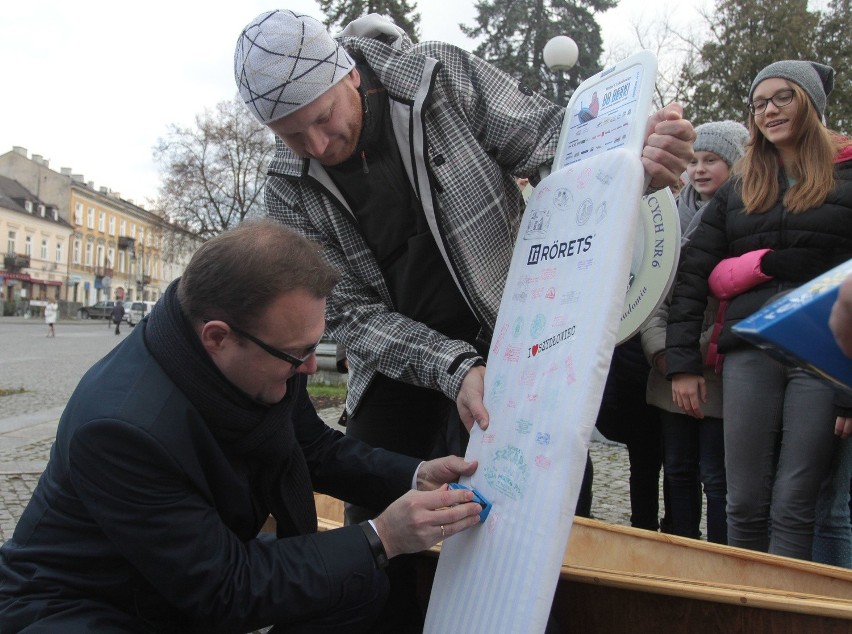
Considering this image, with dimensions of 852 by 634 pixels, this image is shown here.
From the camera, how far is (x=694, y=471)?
3.04m

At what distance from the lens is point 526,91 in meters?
2.19

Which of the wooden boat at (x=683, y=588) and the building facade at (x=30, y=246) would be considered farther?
the building facade at (x=30, y=246)

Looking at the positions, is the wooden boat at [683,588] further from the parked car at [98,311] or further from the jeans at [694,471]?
the parked car at [98,311]

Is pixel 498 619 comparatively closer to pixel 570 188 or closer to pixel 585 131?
pixel 570 188

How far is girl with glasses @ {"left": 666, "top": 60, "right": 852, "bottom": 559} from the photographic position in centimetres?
241

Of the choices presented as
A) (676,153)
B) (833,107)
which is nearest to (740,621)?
(676,153)

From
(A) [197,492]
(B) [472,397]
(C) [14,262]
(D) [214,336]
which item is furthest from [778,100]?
(C) [14,262]

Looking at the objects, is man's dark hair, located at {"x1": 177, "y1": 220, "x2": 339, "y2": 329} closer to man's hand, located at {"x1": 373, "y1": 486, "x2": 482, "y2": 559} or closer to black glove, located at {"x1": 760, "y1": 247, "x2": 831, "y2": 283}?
man's hand, located at {"x1": 373, "y1": 486, "x2": 482, "y2": 559}

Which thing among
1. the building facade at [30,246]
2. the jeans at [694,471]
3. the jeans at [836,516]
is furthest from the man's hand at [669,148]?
the building facade at [30,246]

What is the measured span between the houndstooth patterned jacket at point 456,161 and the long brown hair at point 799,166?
93 centimetres

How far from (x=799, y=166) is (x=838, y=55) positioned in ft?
58.3

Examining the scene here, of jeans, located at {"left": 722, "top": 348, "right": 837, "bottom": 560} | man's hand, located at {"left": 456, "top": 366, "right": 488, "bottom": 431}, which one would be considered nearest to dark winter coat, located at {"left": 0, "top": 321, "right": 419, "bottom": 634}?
man's hand, located at {"left": 456, "top": 366, "right": 488, "bottom": 431}

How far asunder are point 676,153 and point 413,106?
0.75 metres

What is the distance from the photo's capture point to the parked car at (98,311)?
45.2 m
